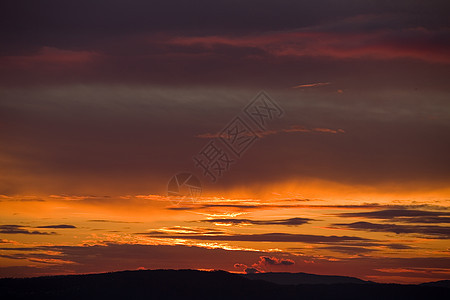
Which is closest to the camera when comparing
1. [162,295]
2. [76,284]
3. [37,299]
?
[37,299]

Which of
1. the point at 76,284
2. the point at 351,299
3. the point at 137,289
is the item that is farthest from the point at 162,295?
the point at 351,299

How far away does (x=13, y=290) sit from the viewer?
178000 mm

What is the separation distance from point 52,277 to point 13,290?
14.7m

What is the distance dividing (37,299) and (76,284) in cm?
1893

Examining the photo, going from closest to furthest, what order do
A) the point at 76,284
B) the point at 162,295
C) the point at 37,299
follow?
the point at 37,299 → the point at 76,284 → the point at 162,295

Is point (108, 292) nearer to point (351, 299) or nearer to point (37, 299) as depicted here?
point (37, 299)

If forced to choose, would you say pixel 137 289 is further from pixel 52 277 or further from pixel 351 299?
pixel 351 299

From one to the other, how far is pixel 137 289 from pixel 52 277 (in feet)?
99.2

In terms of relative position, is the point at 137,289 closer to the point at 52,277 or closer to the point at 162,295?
the point at 162,295

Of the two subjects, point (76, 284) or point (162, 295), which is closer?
point (76, 284)

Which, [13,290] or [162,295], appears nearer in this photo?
[13,290]

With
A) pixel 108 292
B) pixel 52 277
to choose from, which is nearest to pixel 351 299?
pixel 108 292

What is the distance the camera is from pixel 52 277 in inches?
7456

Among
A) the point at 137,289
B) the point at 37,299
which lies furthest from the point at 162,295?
the point at 37,299
